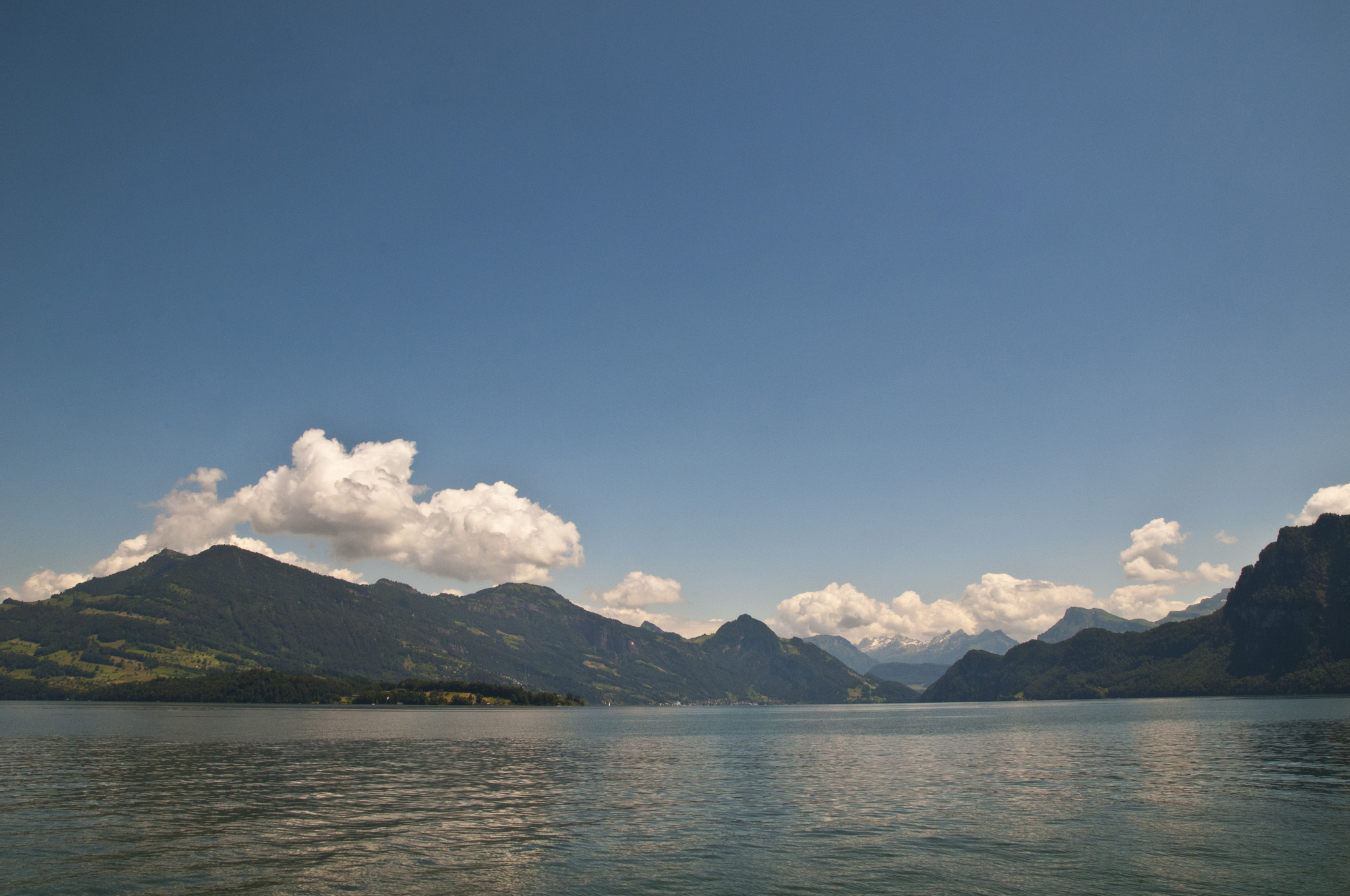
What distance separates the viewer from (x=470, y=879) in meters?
33.4

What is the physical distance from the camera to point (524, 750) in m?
114

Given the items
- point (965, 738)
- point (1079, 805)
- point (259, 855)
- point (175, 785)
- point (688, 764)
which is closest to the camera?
point (259, 855)

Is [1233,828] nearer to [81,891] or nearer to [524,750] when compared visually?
[81,891]

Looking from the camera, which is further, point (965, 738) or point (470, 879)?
point (965, 738)

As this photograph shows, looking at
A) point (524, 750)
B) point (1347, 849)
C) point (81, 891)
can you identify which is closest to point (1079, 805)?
point (1347, 849)

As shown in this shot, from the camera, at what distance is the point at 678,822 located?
4859 cm

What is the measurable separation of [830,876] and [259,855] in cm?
2873

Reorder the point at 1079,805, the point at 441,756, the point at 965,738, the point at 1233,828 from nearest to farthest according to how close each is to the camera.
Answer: the point at 1233,828
the point at 1079,805
the point at 441,756
the point at 965,738

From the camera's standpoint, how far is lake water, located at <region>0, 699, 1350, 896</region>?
110ft

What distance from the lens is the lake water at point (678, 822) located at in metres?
33.5

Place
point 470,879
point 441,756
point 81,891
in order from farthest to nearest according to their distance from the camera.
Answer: point 441,756 → point 470,879 → point 81,891

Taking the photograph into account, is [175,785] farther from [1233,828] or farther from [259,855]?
[1233,828]

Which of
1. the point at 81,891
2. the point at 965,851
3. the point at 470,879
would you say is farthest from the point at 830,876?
the point at 81,891

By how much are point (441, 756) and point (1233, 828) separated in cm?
8704
